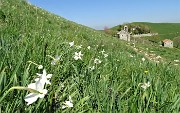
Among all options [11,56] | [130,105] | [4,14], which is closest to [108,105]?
[130,105]

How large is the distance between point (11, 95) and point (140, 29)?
605ft

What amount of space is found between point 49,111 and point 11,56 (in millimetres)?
1550

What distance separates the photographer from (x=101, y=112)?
9.77 ft

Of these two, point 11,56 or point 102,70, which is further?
point 102,70

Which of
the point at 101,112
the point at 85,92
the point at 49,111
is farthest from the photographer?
the point at 85,92

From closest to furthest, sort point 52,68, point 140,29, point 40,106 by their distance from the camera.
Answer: point 40,106
point 52,68
point 140,29

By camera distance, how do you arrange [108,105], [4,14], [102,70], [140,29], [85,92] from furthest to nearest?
1. [140,29]
2. [4,14]
3. [102,70]
4. [85,92]
5. [108,105]

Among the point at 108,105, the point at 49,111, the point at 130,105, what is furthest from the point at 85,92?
the point at 49,111

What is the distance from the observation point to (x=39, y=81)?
1.66m

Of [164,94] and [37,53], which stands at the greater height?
[37,53]

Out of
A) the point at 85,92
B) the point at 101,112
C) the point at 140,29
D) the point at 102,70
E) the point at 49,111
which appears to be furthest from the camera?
the point at 140,29

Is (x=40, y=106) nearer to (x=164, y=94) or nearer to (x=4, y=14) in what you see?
(x=164, y=94)

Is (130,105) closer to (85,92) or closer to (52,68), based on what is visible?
(85,92)

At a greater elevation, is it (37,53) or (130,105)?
(37,53)
